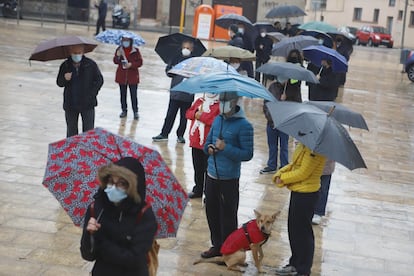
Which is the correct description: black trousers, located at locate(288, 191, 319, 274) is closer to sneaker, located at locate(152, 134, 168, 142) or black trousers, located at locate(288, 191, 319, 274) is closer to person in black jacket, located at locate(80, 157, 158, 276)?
person in black jacket, located at locate(80, 157, 158, 276)

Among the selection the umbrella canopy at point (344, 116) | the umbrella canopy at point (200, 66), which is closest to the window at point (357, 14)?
the umbrella canopy at point (200, 66)

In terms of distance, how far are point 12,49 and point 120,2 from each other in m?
19.3

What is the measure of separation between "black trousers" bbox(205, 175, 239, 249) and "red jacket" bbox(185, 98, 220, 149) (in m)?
1.36

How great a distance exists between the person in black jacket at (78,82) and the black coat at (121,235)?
440cm

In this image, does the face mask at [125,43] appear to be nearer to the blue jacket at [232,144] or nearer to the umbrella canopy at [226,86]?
the umbrella canopy at [226,86]

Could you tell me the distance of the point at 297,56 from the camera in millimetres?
9664

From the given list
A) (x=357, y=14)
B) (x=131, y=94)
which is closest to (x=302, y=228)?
(x=131, y=94)

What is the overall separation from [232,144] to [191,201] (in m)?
2.36

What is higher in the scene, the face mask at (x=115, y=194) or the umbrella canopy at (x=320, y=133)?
the umbrella canopy at (x=320, y=133)

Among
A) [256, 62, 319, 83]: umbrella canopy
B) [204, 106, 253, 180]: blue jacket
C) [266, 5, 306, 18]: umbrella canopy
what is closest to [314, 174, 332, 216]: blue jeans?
[256, 62, 319, 83]: umbrella canopy

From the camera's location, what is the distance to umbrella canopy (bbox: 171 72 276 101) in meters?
5.71

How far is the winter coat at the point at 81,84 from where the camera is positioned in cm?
807

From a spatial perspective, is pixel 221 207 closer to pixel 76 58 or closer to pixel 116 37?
pixel 76 58

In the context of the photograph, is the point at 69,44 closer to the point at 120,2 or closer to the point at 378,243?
the point at 378,243
